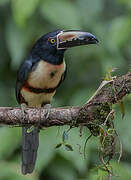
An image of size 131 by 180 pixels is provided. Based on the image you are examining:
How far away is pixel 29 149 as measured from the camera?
4.39 m

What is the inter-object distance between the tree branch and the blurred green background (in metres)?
0.41

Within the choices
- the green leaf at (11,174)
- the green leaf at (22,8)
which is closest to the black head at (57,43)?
the green leaf at (22,8)

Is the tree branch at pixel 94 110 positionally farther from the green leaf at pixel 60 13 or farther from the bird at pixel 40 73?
the green leaf at pixel 60 13

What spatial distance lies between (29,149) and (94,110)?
1.17 m

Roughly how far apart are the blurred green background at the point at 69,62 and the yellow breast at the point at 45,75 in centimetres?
43

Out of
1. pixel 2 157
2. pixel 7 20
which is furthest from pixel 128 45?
pixel 2 157

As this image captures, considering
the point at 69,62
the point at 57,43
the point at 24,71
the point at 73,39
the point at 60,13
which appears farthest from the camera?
the point at 69,62

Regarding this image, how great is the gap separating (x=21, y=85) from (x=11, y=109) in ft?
2.50

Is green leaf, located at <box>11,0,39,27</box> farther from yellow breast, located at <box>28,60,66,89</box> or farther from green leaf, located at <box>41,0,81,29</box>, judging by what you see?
yellow breast, located at <box>28,60,66,89</box>

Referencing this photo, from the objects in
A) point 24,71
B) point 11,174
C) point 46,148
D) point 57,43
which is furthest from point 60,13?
point 11,174

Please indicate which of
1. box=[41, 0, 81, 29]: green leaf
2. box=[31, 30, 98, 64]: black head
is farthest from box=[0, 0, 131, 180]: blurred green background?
box=[31, 30, 98, 64]: black head

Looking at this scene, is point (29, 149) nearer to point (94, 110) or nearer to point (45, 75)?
point (45, 75)

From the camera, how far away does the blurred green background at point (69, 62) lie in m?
4.32

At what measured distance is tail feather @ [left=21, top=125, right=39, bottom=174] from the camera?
167 inches
